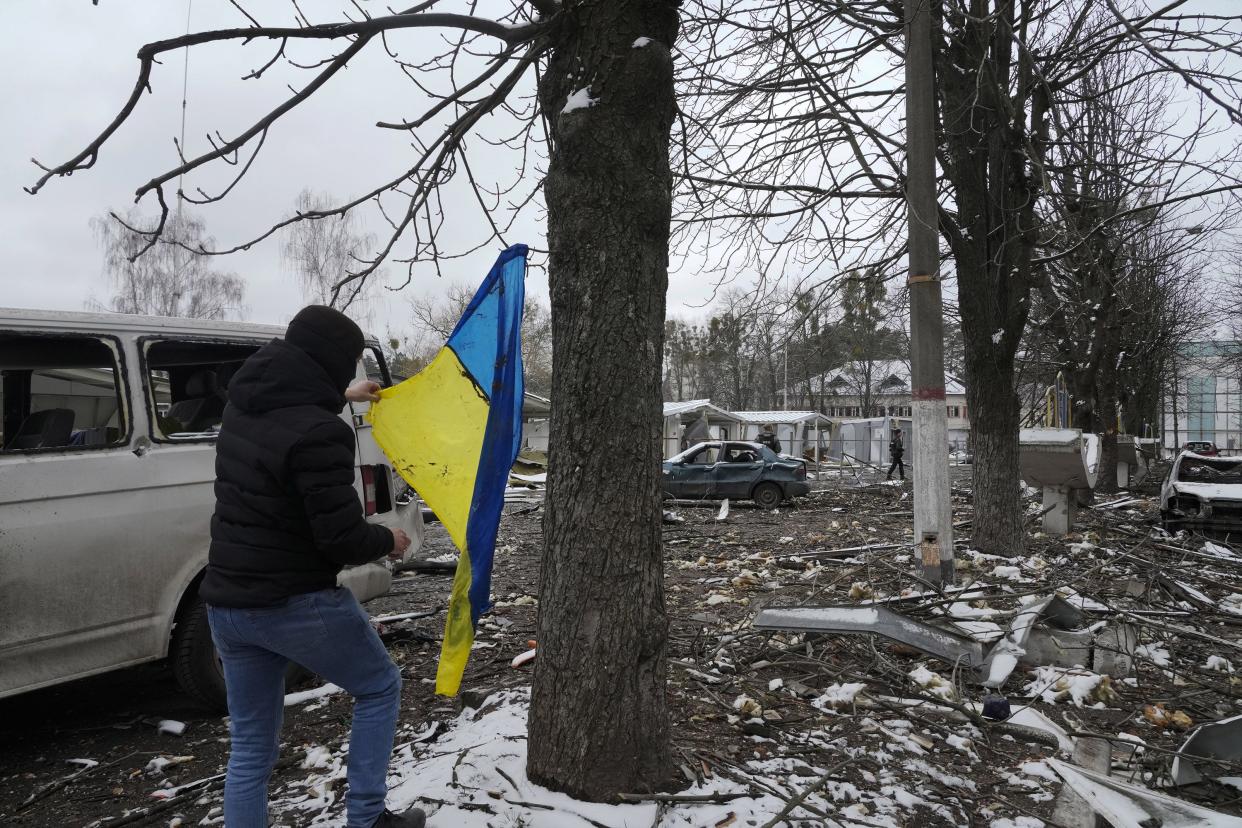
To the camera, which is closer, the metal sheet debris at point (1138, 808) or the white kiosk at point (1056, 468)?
the metal sheet debris at point (1138, 808)

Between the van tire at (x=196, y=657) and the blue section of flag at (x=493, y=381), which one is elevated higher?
the blue section of flag at (x=493, y=381)

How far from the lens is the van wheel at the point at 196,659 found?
12.5ft

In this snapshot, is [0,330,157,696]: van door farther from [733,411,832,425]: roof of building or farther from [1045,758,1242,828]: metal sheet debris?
[733,411,832,425]: roof of building

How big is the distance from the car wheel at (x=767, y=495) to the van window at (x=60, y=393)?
1309 cm

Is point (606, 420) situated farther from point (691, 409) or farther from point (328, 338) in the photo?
point (691, 409)

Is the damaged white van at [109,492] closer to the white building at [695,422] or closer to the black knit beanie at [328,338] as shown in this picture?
the black knit beanie at [328,338]

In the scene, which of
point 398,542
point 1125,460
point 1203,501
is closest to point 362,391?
point 398,542

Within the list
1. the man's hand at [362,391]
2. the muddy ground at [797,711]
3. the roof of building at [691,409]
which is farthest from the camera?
the roof of building at [691,409]

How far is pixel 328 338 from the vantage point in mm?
2326

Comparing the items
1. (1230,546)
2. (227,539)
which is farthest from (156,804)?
(1230,546)

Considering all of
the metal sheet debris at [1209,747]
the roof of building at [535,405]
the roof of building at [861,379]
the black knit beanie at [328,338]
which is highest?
the roof of building at [861,379]

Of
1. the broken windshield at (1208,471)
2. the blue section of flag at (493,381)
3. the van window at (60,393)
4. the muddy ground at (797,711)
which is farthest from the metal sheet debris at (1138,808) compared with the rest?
the broken windshield at (1208,471)

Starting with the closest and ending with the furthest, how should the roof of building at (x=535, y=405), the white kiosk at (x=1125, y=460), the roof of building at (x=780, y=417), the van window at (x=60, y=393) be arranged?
the van window at (x=60, y=393), the white kiosk at (x=1125, y=460), the roof of building at (x=535, y=405), the roof of building at (x=780, y=417)

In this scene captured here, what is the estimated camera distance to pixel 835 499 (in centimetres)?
1680
